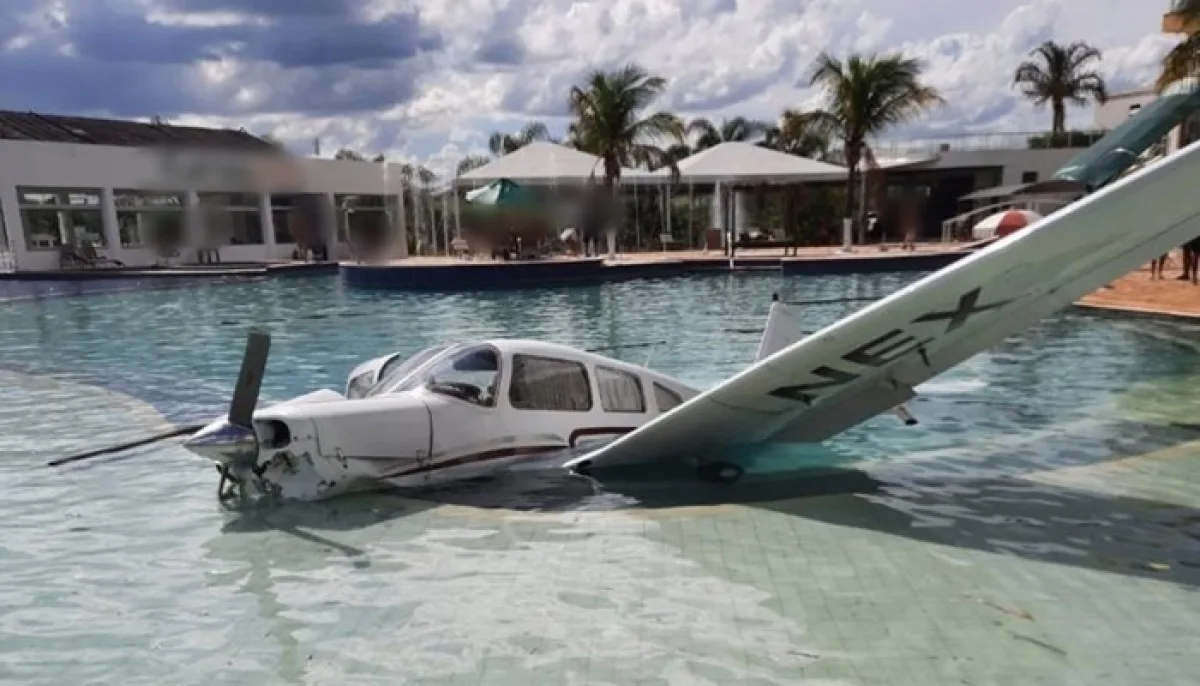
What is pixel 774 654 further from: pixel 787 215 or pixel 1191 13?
pixel 787 215

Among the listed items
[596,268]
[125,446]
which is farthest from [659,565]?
[596,268]

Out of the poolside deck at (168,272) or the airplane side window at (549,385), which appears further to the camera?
the poolside deck at (168,272)

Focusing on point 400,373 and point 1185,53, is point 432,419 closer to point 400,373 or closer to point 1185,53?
point 400,373

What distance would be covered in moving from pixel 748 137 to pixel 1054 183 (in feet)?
86.0

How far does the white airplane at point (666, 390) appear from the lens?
7.16 meters

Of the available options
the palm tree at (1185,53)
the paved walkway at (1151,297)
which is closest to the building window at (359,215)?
the paved walkway at (1151,297)

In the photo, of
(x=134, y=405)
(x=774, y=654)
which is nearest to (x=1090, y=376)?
(x=774, y=654)

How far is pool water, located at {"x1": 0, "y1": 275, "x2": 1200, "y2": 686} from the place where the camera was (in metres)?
5.38

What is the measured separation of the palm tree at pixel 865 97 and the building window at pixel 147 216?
2890 centimetres

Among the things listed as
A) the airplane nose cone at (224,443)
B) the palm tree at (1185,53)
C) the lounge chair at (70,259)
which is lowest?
the airplane nose cone at (224,443)

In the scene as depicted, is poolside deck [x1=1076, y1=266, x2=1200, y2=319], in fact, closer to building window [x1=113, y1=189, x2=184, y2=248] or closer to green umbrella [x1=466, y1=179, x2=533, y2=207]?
green umbrella [x1=466, y1=179, x2=533, y2=207]

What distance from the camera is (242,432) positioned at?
775 cm

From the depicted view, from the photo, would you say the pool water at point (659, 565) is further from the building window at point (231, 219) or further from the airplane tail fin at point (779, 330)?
the building window at point (231, 219)

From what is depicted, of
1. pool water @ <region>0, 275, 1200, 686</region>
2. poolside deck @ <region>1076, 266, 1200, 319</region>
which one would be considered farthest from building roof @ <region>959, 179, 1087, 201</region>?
pool water @ <region>0, 275, 1200, 686</region>
